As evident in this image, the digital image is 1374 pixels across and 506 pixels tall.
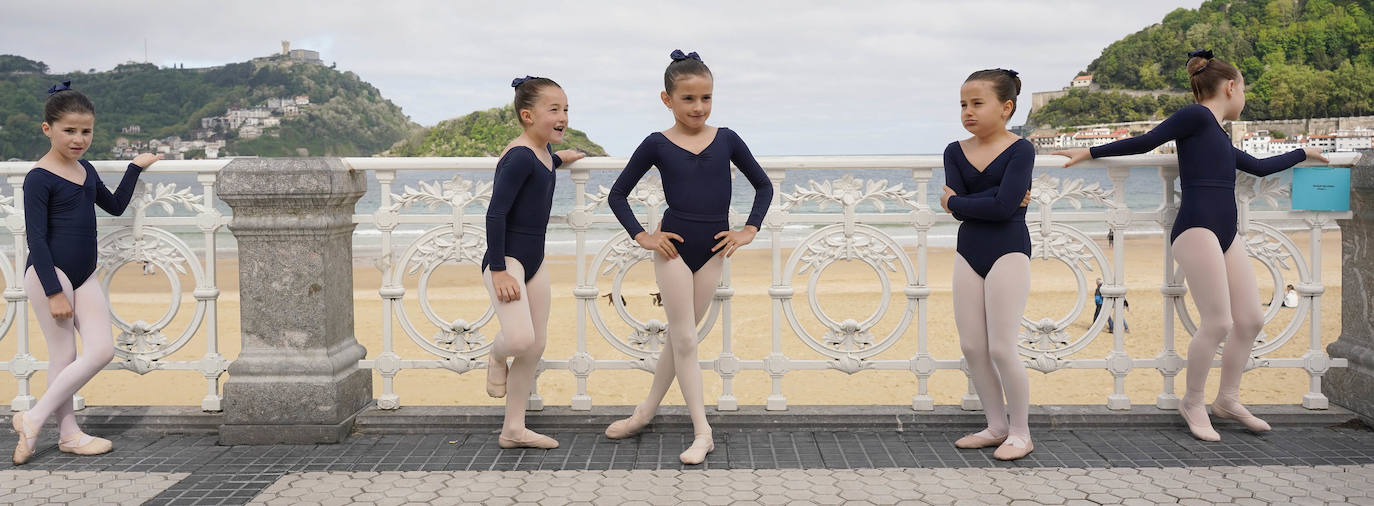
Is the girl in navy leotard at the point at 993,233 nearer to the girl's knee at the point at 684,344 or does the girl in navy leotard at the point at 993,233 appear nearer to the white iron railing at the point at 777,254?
the white iron railing at the point at 777,254

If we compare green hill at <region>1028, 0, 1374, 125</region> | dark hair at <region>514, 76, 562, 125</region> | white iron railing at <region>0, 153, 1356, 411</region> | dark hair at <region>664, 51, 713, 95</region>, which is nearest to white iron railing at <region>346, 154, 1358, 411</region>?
white iron railing at <region>0, 153, 1356, 411</region>

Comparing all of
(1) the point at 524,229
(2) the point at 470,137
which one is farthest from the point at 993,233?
(2) the point at 470,137

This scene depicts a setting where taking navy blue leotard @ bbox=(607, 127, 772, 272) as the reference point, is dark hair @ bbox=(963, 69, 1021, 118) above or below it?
above

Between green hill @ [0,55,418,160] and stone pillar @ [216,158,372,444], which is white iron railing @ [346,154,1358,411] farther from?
green hill @ [0,55,418,160]

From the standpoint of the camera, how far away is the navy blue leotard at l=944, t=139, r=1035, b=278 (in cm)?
382

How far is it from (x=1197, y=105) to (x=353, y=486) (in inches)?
144

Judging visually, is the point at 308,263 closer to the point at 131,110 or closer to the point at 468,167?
the point at 468,167

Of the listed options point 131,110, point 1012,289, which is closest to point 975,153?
point 1012,289

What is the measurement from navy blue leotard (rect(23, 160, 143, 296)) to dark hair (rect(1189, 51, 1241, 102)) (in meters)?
4.55

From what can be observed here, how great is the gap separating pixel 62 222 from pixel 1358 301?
570 centimetres

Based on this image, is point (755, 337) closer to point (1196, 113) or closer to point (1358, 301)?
point (1358, 301)

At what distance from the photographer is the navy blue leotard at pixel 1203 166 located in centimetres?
408

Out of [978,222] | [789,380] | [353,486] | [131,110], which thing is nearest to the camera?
[353,486]

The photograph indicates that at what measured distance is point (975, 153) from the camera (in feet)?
13.1
